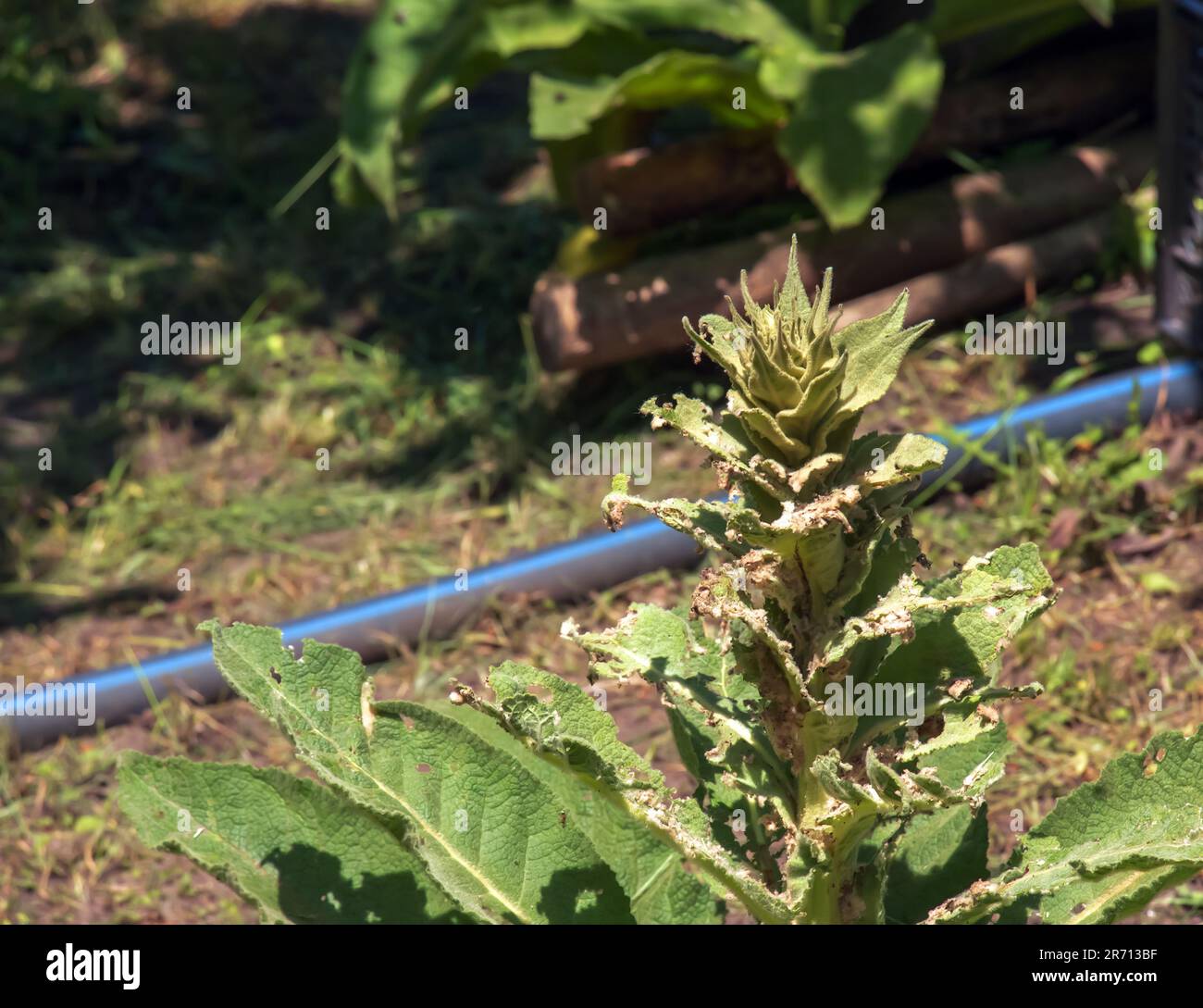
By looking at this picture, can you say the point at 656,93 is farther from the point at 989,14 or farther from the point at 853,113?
the point at 989,14

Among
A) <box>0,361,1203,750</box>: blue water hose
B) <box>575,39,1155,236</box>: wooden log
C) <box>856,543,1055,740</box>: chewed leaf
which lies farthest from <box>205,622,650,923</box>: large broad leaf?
<box>575,39,1155,236</box>: wooden log

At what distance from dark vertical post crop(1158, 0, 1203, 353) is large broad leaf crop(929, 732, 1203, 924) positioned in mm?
2074

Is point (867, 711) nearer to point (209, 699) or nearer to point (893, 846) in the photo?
point (893, 846)

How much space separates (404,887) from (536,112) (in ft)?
7.39

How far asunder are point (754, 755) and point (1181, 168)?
2.36 metres

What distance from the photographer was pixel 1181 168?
3297mm

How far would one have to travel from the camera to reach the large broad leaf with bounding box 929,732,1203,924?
1.36 m

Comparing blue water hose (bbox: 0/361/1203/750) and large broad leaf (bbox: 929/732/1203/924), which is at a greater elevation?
blue water hose (bbox: 0/361/1203/750)

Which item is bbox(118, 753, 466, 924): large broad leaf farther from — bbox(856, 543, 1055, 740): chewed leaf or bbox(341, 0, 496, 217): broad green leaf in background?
bbox(341, 0, 496, 217): broad green leaf in background

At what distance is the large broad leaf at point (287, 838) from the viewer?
5.26 ft

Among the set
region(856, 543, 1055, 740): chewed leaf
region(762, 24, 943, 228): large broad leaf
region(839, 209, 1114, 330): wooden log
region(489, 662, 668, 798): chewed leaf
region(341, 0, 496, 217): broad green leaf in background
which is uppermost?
region(341, 0, 496, 217): broad green leaf in background

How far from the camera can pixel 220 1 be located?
627 centimetres

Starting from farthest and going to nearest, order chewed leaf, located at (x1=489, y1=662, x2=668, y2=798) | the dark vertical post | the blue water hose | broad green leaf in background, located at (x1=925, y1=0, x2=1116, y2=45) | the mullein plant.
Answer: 1. broad green leaf in background, located at (x1=925, y1=0, x2=1116, y2=45)
2. the dark vertical post
3. the blue water hose
4. chewed leaf, located at (x1=489, y1=662, x2=668, y2=798)
5. the mullein plant

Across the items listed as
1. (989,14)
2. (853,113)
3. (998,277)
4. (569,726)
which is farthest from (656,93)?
(569,726)
